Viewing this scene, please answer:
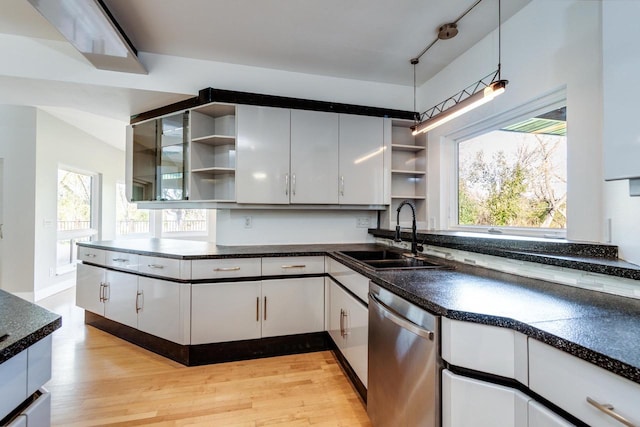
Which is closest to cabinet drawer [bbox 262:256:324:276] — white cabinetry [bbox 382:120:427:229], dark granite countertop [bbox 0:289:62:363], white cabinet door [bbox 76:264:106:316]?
white cabinetry [bbox 382:120:427:229]

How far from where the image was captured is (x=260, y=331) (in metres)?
2.42

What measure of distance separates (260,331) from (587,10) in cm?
297

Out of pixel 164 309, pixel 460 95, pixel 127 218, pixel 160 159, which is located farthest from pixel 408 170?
pixel 127 218

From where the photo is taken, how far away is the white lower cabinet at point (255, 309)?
233 centimetres

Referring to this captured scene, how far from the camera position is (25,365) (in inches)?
29.7

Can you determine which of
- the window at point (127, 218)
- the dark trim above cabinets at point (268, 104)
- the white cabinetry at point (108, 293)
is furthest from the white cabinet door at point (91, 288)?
the window at point (127, 218)

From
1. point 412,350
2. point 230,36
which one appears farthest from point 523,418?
point 230,36

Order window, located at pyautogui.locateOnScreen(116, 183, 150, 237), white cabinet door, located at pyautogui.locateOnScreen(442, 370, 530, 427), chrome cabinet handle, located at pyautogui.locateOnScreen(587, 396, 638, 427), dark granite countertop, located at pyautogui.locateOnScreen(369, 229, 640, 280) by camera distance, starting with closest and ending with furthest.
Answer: chrome cabinet handle, located at pyautogui.locateOnScreen(587, 396, 638, 427) < white cabinet door, located at pyautogui.locateOnScreen(442, 370, 530, 427) < dark granite countertop, located at pyautogui.locateOnScreen(369, 229, 640, 280) < window, located at pyautogui.locateOnScreen(116, 183, 150, 237)

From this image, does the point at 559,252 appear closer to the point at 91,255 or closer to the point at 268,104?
the point at 268,104

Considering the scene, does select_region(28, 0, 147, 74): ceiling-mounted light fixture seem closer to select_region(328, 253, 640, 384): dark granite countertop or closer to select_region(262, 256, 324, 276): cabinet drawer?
select_region(262, 256, 324, 276): cabinet drawer

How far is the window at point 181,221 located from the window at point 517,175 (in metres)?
5.77

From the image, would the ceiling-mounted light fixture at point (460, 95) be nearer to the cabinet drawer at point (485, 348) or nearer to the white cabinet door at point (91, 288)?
the cabinet drawer at point (485, 348)

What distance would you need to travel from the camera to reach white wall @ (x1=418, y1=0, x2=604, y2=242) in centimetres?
154

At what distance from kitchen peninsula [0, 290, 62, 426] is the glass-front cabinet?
196 centimetres
